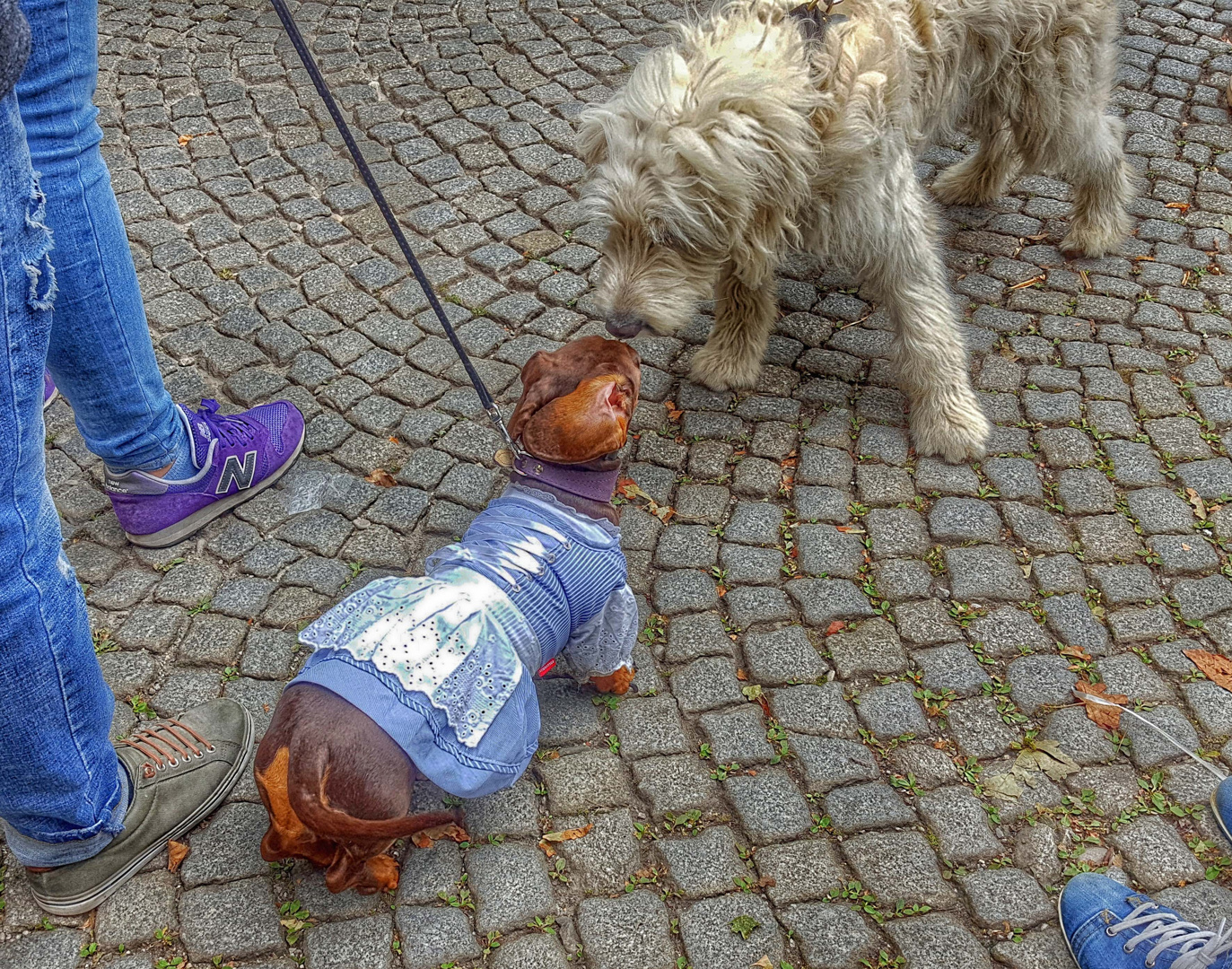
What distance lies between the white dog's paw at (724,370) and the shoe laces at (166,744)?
89.6 inches

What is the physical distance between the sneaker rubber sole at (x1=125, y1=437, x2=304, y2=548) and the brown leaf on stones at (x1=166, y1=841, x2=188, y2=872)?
1.14 meters

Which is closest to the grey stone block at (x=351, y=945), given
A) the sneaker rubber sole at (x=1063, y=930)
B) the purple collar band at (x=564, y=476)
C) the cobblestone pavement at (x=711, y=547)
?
the cobblestone pavement at (x=711, y=547)

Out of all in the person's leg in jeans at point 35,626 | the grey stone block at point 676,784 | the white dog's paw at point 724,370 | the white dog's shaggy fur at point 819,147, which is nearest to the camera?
the person's leg in jeans at point 35,626

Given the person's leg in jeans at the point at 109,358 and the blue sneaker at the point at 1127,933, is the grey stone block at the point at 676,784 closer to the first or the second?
the blue sneaker at the point at 1127,933

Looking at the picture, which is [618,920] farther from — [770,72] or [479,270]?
[479,270]

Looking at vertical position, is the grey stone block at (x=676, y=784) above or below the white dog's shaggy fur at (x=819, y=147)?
below

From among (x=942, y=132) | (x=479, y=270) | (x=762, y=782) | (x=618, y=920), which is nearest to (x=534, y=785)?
(x=618, y=920)

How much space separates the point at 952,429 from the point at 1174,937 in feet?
6.16

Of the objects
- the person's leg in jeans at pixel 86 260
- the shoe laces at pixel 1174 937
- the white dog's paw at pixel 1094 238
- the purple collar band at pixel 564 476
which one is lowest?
the shoe laces at pixel 1174 937

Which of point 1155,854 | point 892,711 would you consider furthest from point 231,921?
point 1155,854

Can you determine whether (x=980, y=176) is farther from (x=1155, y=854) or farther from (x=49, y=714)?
(x=49, y=714)

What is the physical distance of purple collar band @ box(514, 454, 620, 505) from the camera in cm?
275

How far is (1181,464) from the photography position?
12.2ft

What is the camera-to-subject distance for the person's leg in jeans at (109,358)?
8.27 ft
